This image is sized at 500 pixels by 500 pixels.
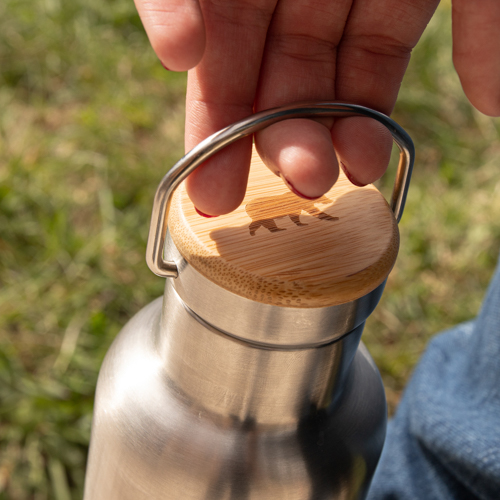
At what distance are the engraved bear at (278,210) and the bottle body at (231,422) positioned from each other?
87mm

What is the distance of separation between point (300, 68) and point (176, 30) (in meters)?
0.17

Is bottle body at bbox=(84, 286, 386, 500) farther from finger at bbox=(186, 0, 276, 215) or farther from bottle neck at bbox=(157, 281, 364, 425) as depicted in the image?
finger at bbox=(186, 0, 276, 215)

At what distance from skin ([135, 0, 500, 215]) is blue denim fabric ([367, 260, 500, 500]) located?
1.29 feet

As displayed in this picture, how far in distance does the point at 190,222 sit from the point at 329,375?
0.16 m

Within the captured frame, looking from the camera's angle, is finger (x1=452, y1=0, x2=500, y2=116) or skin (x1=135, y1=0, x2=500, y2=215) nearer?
skin (x1=135, y1=0, x2=500, y2=215)

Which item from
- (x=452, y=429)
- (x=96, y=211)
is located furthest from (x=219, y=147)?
(x=96, y=211)

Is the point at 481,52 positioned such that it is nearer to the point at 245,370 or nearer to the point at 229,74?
the point at 229,74

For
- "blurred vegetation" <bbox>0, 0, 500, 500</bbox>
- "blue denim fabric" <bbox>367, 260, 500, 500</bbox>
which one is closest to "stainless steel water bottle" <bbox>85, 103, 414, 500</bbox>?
"blue denim fabric" <bbox>367, 260, 500, 500</bbox>

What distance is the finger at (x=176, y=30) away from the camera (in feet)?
1.37

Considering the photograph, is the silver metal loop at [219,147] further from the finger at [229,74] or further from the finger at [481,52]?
the finger at [481,52]

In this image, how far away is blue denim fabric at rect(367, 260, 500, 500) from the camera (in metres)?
0.74

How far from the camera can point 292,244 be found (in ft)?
1.36

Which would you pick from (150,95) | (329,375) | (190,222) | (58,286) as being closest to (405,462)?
(329,375)

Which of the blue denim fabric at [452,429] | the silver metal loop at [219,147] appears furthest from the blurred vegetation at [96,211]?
the silver metal loop at [219,147]
